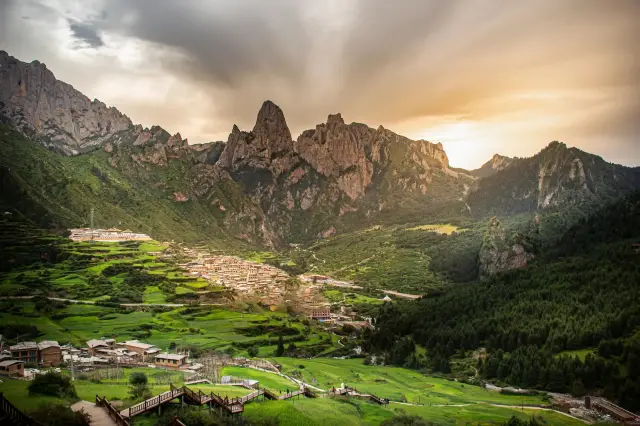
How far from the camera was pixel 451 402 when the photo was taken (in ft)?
145

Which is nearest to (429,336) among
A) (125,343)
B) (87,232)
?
(125,343)

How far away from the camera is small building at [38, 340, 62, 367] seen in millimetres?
44000

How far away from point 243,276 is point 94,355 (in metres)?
66.4

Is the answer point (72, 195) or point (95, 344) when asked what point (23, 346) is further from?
point (72, 195)

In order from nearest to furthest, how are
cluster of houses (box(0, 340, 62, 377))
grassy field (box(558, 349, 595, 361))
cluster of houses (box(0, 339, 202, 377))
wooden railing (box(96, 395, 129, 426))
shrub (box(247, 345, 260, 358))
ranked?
wooden railing (box(96, 395, 129, 426)) → cluster of houses (box(0, 340, 62, 377)) → cluster of houses (box(0, 339, 202, 377)) → grassy field (box(558, 349, 595, 361)) → shrub (box(247, 345, 260, 358))

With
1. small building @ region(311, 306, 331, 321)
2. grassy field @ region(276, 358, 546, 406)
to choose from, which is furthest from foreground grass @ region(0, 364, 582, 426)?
small building @ region(311, 306, 331, 321)

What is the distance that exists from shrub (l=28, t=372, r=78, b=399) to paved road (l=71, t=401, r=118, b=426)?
172 centimetres

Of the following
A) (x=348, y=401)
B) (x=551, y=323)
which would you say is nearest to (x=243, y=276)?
(x=551, y=323)

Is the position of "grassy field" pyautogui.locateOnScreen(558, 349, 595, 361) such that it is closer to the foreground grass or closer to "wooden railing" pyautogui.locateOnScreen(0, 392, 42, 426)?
the foreground grass

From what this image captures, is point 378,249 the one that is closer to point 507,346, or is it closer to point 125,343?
point 507,346

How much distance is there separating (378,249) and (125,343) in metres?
136

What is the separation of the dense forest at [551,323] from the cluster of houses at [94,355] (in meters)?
30.8

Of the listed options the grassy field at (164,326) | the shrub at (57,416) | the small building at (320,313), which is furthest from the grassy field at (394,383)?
the small building at (320,313)

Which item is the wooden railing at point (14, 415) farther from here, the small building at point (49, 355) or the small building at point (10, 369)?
the small building at point (49, 355)
